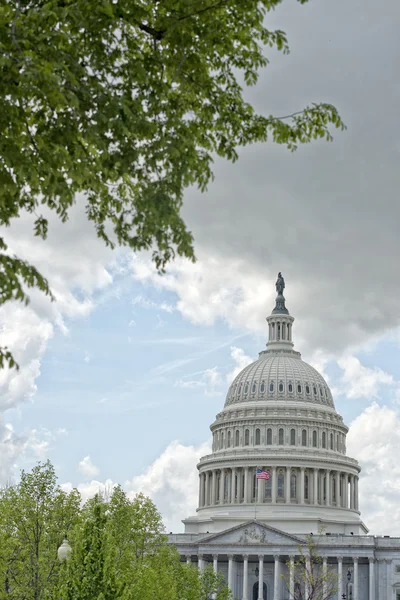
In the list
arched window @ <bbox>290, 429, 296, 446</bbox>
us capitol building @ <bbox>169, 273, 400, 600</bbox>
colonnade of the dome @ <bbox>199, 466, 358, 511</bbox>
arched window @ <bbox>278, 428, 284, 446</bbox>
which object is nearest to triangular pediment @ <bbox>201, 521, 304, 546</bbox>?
us capitol building @ <bbox>169, 273, 400, 600</bbox>

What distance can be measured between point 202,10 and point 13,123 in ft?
14.0

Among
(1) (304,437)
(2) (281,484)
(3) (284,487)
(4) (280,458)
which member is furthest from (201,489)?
(1) (304,437)

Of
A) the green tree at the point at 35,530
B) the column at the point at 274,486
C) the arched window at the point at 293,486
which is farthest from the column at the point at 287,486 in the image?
the green tree at the point at 35,530

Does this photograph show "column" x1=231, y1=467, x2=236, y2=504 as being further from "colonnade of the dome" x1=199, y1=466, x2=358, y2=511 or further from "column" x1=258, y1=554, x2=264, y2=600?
"column" x1=258, y1=554, x2=264, y2=600

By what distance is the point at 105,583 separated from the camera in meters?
39.0

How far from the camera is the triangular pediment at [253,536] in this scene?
456ft

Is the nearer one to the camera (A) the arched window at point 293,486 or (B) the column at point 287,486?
(B) the column at point 287,486

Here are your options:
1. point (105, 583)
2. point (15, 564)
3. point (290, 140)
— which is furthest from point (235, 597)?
point (290, 140)

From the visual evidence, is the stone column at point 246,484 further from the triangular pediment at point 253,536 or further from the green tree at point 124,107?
the green tree at point 124,107

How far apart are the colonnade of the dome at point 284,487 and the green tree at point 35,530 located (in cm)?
10026

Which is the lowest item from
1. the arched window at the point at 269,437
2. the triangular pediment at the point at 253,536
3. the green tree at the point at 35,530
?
the green tree at the point at 35,530

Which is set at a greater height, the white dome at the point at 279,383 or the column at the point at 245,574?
the white dome at the point at 279,383

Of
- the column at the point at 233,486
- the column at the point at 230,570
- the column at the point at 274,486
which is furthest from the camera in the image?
the column at the point at 233,486

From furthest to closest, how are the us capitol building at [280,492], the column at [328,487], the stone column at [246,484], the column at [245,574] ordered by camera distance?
the column at [328,487] < the stone column at [246,484] < the column at [245,574] < the us capitol building at [280,492]
